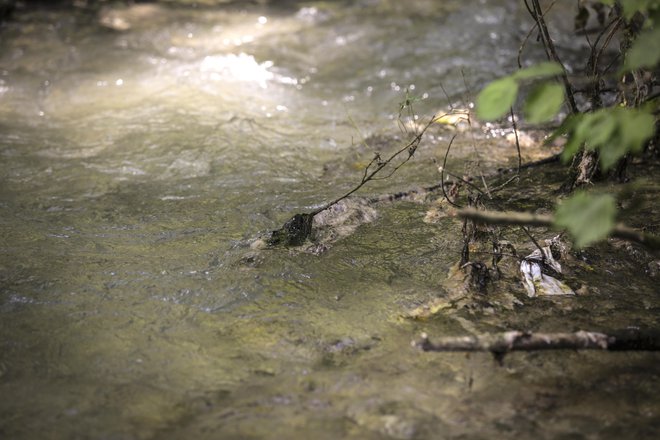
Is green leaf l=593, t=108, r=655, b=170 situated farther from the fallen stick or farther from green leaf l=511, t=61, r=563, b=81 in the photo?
the fallen stick

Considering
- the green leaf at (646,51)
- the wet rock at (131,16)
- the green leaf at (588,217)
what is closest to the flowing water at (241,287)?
the green leaf at (588,217)

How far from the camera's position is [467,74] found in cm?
521

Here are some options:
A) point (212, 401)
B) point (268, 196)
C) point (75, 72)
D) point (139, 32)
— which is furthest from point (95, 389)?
point (139, 32)

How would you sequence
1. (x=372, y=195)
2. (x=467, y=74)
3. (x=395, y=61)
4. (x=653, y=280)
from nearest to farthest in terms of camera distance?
(x=653, y=280) → (x=372, y=195) → (x=467, y=74) → (x=395, y=61)

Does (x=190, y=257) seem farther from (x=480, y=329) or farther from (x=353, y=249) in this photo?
(x=480, y=329)

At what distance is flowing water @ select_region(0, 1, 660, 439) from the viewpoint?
176cm

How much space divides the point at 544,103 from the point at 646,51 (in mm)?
262

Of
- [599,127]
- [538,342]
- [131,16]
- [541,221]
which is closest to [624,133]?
[599,127]

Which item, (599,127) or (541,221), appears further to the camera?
(541,221)

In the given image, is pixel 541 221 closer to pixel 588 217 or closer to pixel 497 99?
pixel 588 217

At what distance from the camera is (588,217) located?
142 cm

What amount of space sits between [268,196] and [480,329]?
1.60 metres

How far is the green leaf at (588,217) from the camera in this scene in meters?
1.39

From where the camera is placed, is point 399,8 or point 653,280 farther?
point 399,8
